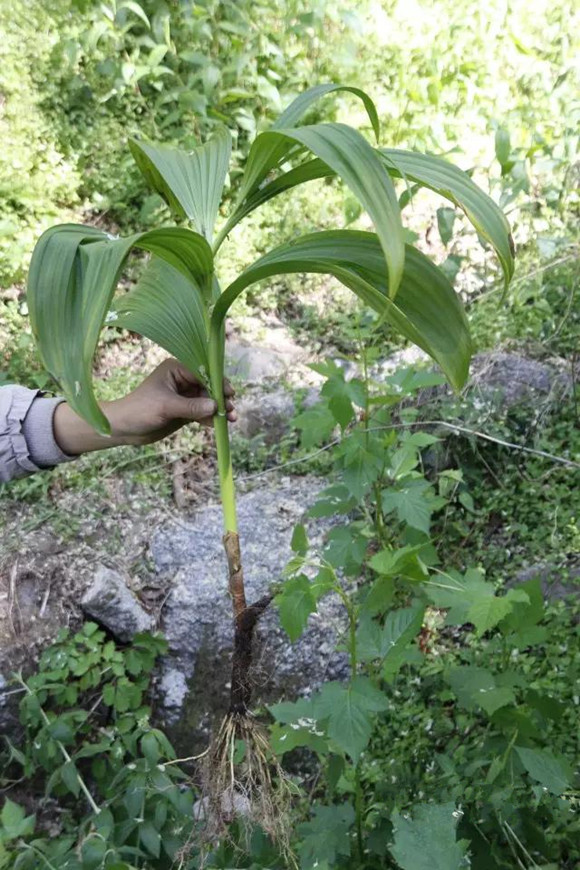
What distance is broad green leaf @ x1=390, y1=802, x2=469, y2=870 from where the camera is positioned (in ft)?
3.42

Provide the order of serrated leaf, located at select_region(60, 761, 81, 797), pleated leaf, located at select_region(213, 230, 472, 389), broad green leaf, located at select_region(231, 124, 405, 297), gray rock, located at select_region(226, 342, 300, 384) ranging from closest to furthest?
broad green leaf, located at select_region(231, 124, 405, 297), pleated leaf, located at select_region(213, 230, 472, 389), serrated leaf, located at select_region(60, 761, 81, 797), gray rock, located at select_region(226, 342, 300, 384)

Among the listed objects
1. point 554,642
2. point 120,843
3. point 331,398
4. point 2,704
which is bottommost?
point 2,704

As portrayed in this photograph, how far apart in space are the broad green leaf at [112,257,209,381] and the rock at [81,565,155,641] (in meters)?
Answer: 1.36

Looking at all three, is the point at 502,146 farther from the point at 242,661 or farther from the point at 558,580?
the point at 242,661

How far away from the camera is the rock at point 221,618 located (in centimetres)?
236

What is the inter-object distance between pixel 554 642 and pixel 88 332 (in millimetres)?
1484

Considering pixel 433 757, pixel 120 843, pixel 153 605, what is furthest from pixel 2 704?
pixel 433 757

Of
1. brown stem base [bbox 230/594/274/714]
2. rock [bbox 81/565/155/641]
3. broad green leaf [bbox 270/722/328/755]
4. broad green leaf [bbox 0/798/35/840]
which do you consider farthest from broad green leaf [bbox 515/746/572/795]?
rock [bbox 81/565/155/641]

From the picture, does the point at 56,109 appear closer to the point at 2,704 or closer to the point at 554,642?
the point at 2,704

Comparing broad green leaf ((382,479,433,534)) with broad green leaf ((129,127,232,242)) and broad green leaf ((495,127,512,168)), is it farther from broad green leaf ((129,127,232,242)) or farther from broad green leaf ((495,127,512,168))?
broad green leaf ((495,127,512,168))

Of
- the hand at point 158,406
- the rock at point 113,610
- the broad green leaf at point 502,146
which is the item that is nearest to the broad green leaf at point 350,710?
the hand at point 158,406

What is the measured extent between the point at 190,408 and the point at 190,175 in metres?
0.35

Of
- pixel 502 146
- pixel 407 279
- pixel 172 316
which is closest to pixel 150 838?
pixel 172 316

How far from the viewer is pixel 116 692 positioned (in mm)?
2158
